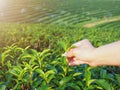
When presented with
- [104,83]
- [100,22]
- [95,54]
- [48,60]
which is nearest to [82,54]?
[95,54]

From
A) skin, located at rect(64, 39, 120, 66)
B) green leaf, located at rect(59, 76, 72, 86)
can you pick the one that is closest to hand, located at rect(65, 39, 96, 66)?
skin, located at rect(64, 39, 120, 66)

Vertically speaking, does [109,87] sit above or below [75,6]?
above

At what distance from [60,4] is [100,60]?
902 inches

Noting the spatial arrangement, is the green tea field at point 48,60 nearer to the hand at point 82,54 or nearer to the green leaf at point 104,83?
the green leaf at point 104,83

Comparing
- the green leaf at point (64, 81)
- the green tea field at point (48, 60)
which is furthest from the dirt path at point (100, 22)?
the green leaf at point (64, 81)

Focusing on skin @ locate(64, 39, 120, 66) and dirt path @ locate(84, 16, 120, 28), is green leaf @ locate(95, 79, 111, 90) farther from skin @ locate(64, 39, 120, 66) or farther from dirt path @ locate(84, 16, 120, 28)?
dirt path @ locate(84, 16, 120, 28)

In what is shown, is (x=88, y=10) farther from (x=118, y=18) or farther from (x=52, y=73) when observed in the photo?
(x=52, y=73)

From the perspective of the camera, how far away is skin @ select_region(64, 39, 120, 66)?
2.45 meters

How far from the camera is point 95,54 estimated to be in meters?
2.58

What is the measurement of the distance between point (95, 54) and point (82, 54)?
16 centimetres

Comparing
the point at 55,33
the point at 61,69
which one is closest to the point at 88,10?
the point at 55,33

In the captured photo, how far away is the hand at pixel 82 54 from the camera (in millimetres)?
2652

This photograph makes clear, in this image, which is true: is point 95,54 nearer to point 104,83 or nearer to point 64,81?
point 104,83

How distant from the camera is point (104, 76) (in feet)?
11.5
